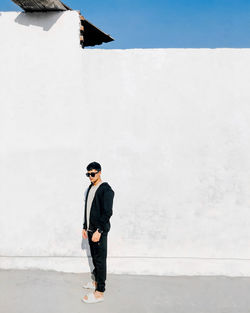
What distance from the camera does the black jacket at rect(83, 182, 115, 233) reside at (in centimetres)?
343

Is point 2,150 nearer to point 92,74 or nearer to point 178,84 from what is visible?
point 92,74

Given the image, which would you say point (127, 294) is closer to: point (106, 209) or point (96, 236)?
point (96, 236)

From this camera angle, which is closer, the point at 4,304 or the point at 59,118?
the point at 4,304

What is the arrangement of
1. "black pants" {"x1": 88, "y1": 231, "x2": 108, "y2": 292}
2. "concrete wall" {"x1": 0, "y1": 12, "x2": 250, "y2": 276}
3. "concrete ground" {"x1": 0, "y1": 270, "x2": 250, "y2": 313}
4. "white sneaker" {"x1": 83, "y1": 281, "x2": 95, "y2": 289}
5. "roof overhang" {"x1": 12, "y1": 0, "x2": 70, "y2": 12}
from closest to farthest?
"concrete ground" {"x1": 0, "y1": 270, "x2": 250, "y2": 313} < "black pants" {"x1": 88, "y1": 231, "x2": 108, "y2": 292} < "white sneaker" {"x1": 83, "y1": 281, "x2": 95, "y2": 289} < "roof overhang" {"x1": 12, "y1": 0, "x2": 70, "y2": 12} < "concrete wall" {"x1": 0, "y1": 12, "x2": 250, "y2": 276}

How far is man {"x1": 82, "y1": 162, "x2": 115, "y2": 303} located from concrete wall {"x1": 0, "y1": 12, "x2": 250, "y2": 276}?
787 millimetres

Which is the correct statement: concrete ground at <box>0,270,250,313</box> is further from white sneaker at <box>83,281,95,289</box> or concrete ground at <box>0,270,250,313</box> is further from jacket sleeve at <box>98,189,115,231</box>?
jacket sleeve at <box>98,189,115,231</box>

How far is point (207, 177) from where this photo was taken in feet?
14.3

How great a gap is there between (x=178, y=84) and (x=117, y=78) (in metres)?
0.87

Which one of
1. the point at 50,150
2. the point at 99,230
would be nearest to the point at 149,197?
the point at 99,230

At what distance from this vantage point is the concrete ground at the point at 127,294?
337 cm

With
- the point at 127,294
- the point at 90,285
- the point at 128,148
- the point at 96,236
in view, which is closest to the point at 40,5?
the point at 128,148

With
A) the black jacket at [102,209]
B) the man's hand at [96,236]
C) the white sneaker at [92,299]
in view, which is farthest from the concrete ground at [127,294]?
the black jacket at [102,209]

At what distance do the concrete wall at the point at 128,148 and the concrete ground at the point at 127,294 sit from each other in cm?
19

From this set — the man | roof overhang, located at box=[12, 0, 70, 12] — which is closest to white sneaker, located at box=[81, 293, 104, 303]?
the man
